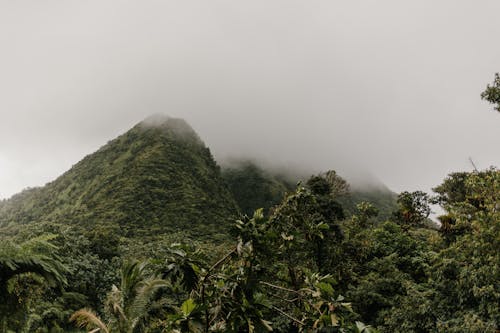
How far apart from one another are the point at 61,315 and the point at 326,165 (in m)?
112

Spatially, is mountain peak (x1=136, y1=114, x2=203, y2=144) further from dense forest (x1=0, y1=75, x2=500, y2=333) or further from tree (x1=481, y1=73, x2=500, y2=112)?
tree (x1=481, y1=73, x2=500, y2=112)

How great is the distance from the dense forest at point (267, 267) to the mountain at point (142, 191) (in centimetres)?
34

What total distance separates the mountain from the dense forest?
34 centimetres

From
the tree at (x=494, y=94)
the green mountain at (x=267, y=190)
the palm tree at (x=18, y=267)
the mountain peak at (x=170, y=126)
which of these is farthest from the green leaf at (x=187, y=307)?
the mountain peak at (x=170, y=126)

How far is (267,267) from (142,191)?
49.9m

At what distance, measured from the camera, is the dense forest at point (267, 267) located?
423 centimetres

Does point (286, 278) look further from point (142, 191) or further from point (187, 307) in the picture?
point (142, 191)

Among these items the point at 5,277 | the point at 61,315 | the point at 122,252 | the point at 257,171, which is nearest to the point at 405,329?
the point at 5,277

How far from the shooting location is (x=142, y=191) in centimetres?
5250

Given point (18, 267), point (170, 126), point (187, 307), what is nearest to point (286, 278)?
point (18, 267)

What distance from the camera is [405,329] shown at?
12.4m

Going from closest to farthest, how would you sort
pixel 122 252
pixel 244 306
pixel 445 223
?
pixel 244 306, pixel 445 223, pixel 122 252

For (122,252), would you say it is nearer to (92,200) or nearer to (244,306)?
(244,306)

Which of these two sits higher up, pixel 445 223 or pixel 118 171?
pixel 118 171
